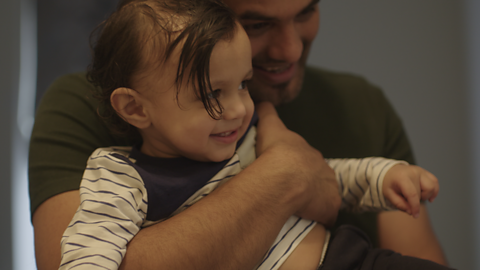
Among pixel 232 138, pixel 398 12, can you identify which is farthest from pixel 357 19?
pixel 232 138

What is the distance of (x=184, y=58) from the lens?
672 mm

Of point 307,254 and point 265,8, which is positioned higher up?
point 265,8

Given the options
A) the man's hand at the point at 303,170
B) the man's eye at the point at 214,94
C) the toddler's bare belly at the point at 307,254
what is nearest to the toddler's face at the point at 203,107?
the man's eye at the point at 214,94

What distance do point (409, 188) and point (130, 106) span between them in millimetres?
633

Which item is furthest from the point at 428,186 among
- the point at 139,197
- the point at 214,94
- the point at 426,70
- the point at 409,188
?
the point at 426,70

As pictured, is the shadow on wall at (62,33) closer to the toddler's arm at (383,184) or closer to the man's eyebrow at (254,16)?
the man's eyebrow at (254,16)

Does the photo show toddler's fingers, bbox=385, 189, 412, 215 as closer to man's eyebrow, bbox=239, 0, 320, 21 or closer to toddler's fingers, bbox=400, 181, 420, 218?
toddler's fingers, bbox=400, 181, 420, 218

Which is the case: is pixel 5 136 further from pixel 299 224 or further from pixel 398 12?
pixel 398 12

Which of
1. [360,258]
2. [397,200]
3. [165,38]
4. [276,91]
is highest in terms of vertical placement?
[165,38]

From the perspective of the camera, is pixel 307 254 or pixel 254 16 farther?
pixel 254 16

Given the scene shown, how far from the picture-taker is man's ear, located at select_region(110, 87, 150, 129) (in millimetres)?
739

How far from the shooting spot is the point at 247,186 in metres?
0.73

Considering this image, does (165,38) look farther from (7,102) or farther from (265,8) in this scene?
(7,102)

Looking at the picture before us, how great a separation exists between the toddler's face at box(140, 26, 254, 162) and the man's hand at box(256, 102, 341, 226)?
0.39ft
